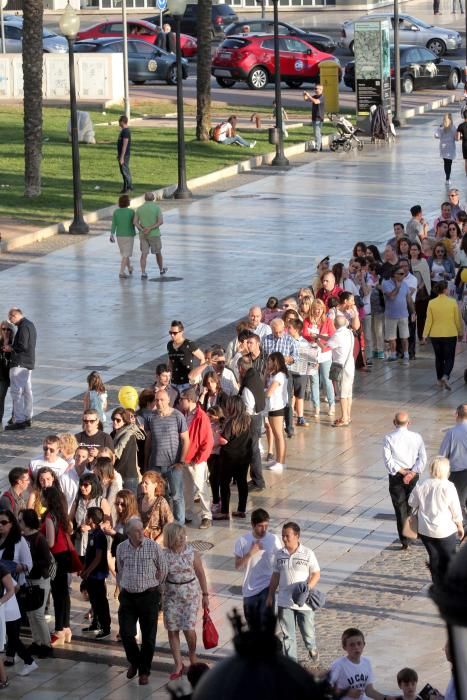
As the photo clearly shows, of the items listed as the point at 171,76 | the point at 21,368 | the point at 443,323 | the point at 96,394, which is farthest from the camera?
the point at 171,76

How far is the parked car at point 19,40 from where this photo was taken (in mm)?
49438

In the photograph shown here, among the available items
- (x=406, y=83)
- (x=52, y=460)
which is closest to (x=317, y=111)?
(x=406, y=83)

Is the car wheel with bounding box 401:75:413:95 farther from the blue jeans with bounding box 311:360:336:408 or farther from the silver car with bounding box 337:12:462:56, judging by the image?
the blue jeans with bounding box 311:360:336:408

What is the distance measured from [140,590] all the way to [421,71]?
39.9m

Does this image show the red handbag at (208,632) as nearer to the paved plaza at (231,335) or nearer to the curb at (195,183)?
the paved plaza at (231,335)

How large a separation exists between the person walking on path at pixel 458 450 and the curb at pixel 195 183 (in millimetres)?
14676

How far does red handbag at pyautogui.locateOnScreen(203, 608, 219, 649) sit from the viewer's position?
Result: 10.2 meters

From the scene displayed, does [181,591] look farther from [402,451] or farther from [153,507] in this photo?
[402,451]

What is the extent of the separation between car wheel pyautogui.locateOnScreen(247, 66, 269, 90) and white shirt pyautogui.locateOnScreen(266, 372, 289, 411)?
34.8 meters

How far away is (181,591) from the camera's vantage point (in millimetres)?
10016

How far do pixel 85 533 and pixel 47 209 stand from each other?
18.5 metres

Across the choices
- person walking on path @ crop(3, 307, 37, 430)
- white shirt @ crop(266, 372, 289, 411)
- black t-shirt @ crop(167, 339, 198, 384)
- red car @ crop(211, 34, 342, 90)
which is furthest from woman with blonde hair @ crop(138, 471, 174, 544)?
red car @ crop(211, 34, 342, 90)

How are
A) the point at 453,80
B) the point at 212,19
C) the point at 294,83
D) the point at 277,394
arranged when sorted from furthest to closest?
the point at 212,19 → the point at 294,83 → the point at 453,80 → the point at 277,394

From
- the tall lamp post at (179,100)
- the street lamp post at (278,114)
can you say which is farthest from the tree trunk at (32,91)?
the street lamp post at (278,114)
